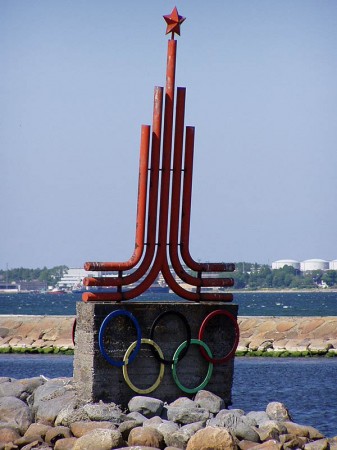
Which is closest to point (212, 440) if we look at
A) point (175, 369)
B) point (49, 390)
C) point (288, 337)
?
Result: point (175, 369)

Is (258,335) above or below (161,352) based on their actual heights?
above

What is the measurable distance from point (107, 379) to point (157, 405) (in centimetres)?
130

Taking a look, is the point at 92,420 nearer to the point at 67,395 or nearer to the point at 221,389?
the point at 67,395

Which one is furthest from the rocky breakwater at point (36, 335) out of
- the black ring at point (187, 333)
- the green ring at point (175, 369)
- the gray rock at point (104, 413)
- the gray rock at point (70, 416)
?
the gray rock at point (104, 413)

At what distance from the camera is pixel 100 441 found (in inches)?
915

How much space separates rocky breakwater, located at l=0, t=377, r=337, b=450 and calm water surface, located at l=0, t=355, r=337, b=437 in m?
3.38

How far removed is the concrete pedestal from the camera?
26.0m

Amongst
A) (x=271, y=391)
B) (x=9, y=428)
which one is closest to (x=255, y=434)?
(x=9, y=428)

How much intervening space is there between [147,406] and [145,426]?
1.34 metres

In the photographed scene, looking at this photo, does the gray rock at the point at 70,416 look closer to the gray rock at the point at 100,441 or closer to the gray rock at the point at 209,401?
the gray rock at the point at 100,441

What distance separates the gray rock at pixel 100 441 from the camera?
23.2 metres

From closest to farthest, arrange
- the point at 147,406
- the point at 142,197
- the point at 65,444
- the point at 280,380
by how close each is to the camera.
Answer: the point at 65,444 < the point at 147,406 < the point at 142,197 < the point at 280,380

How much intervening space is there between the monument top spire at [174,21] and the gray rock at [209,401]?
27.4 ft

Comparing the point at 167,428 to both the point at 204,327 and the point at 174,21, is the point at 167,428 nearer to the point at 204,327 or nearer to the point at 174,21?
the point at 204,327
